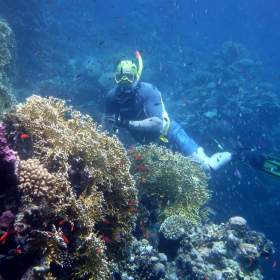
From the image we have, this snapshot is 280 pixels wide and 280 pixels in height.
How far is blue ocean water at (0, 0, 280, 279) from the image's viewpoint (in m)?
15.1

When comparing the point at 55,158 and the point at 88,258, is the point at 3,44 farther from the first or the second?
the point at 88,258

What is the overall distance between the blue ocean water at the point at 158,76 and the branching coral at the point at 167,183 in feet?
18.2

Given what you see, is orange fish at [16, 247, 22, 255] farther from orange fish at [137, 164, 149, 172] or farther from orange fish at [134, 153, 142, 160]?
orange fish at [134, 153, 142, 160]

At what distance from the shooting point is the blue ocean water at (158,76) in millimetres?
15102

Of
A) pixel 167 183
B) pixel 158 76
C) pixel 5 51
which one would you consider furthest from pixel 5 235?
pixel 158 76

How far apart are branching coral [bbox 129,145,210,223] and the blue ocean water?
5.54m

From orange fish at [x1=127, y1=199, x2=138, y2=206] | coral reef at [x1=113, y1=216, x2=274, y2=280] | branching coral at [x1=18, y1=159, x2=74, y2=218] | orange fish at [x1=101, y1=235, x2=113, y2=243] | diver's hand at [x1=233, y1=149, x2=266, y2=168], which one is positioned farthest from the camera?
diver's hand at [x1=233, y1=149, x2=266, y2=168]

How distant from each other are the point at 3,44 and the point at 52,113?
8.09 m

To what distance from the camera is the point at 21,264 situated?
3.34 meters

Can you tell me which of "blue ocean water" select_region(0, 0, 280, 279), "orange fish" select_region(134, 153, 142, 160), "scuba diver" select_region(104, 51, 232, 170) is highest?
"blue ocean water" select_region(0, 0, 280, 279)

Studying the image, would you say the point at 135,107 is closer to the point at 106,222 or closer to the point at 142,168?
the point at 142,168

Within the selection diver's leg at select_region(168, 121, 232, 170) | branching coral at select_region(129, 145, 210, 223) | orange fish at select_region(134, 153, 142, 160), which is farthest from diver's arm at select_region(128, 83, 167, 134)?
diver's leg at select_region(168, 121, 232, 170)

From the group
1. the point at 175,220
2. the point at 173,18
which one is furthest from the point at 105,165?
the point at 173,18

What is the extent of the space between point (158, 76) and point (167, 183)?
1762cm
